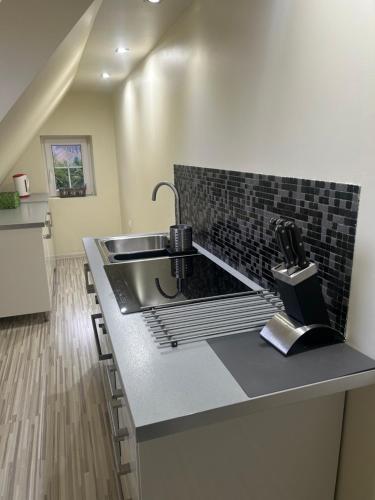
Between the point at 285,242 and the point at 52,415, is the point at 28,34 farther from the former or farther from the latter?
the point at 52,415

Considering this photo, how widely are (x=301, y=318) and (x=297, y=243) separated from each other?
20 cm

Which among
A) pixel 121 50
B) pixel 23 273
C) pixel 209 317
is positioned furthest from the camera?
pixel 23 273

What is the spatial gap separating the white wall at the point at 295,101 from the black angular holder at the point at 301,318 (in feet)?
0.34

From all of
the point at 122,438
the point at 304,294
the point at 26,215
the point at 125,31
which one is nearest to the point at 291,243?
the point at 304,294

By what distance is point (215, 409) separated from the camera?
749mm

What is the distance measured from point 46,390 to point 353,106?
2256 millimetres

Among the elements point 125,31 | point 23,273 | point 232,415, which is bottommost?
point 23,273

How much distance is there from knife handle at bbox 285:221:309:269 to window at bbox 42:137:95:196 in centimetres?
484

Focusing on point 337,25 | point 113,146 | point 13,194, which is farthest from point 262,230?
point 113,146

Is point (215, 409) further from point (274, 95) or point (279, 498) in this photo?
point (274, 95)

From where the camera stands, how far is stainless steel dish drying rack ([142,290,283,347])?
1008mm

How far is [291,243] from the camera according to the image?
36.1 inches

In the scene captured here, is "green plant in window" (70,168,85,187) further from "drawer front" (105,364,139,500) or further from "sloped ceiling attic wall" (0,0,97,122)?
"drawer front" (105,364,139,500)

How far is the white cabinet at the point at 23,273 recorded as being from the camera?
2.91 metres
